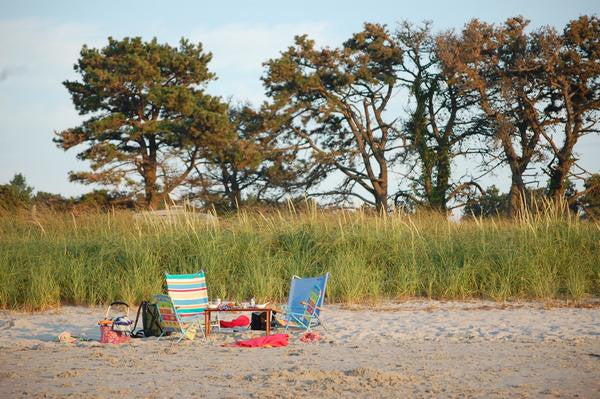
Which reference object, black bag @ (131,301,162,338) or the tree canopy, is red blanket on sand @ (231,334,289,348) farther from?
the tree canopy

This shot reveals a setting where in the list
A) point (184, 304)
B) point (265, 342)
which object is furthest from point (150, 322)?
point (265, 342)

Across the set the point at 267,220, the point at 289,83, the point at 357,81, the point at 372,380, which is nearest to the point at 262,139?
the point at 289,83

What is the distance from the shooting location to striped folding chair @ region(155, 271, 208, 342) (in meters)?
9.15

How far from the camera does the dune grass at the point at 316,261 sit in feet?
40.9

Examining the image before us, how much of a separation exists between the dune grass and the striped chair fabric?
2506 mm

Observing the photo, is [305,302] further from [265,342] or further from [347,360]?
[347,360]

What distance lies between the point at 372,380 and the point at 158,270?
711cm

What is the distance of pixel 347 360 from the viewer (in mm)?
7625

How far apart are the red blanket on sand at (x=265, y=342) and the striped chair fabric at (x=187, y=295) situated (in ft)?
3.76

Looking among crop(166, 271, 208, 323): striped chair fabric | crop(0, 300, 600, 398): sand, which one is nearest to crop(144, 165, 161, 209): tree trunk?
crop(0, 300, 600, 398): sand

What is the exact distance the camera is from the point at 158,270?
12867mm

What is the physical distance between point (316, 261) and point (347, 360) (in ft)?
18.6

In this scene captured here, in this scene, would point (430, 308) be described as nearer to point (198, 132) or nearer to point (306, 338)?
point (306, 338)

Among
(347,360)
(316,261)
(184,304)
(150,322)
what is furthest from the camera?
(316,261)
